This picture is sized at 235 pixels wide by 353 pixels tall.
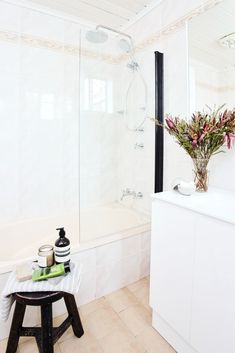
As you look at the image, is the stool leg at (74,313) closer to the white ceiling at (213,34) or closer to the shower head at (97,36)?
the white ceiling at (213,34)

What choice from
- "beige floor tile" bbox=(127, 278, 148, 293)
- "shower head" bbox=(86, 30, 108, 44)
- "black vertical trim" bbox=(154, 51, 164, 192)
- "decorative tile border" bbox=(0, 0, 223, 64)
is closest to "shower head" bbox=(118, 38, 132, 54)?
"decorative tile border" bbox=(0, 0, 223, 64)

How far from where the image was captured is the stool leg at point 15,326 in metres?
1.05

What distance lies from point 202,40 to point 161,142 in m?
0.78

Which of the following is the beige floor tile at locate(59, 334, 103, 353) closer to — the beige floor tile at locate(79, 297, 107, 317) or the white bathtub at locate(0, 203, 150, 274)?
the beige floor tile at locate(79, 297, 107, 317)

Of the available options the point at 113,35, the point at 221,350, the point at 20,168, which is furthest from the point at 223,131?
the point at 20,168

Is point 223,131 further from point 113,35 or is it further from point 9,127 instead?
point 9,127

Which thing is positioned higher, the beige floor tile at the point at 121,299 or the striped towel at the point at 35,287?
the striped towel at the point at 35,287

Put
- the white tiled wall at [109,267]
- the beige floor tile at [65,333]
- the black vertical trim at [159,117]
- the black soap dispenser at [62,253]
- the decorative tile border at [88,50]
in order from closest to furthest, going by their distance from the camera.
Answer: the black soap dispenser at [62,253] < the beige floor tile at [65,333] < the white tiled wall at [109,267] < the decorative tile border at [88,50] < the black vertical trim at [159,117]

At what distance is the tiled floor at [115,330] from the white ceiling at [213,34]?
1.75m

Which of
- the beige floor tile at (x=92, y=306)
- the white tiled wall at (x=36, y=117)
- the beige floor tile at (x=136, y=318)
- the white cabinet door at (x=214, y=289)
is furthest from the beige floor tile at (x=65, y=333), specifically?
the white tiled wall at (x=36, y=117)

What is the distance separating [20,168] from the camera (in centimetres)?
195

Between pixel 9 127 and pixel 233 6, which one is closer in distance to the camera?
pixel 233 6

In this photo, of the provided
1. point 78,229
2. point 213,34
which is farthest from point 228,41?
point 78,229

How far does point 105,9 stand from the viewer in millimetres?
1887
